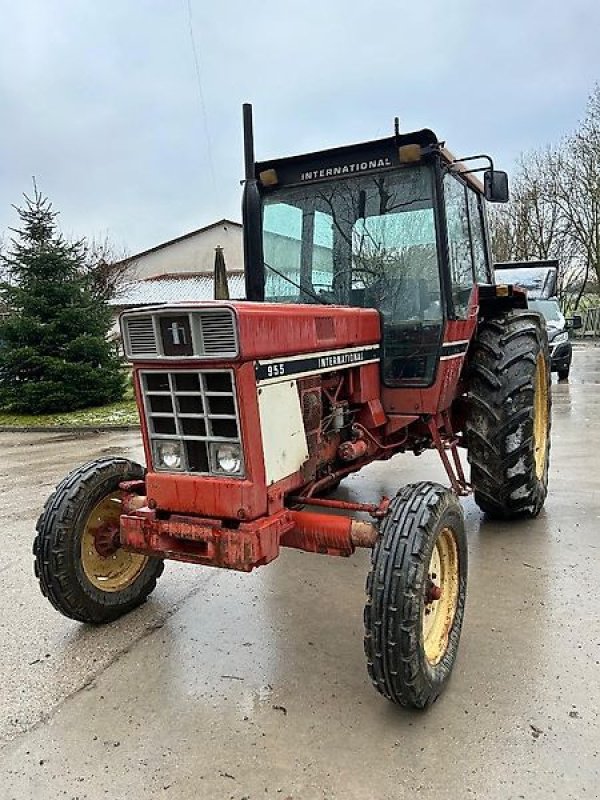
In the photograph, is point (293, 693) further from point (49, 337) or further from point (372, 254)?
point (49, 337)

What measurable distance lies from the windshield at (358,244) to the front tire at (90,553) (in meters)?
1.58

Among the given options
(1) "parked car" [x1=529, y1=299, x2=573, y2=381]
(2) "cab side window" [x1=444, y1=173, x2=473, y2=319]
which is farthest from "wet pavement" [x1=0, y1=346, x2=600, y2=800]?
(1) "parked car" [x1=529, y1=299, x2=573, y2=381]

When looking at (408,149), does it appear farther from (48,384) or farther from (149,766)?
(48,384)

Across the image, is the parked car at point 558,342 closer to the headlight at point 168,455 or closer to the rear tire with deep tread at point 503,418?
the rear tire with deep tread at point 503,418

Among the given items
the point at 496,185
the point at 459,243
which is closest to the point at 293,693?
the point at 459,243

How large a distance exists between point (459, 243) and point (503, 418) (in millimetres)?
1126

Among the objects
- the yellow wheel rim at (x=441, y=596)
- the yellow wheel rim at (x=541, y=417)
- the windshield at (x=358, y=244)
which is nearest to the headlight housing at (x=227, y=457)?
the yellow wheel rim at (x=441, y=596)

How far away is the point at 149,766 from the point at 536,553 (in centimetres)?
271

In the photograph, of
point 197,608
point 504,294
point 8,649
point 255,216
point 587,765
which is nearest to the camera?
point 587,765

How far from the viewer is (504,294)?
4625 millimetres

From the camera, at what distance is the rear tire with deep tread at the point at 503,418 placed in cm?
431

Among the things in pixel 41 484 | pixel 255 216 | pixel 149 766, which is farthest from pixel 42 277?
pixel 149 766

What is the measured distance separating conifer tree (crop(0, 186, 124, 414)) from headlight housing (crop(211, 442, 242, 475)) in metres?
9.93

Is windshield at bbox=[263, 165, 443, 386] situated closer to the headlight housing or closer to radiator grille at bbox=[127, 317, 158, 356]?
the headlight housing
